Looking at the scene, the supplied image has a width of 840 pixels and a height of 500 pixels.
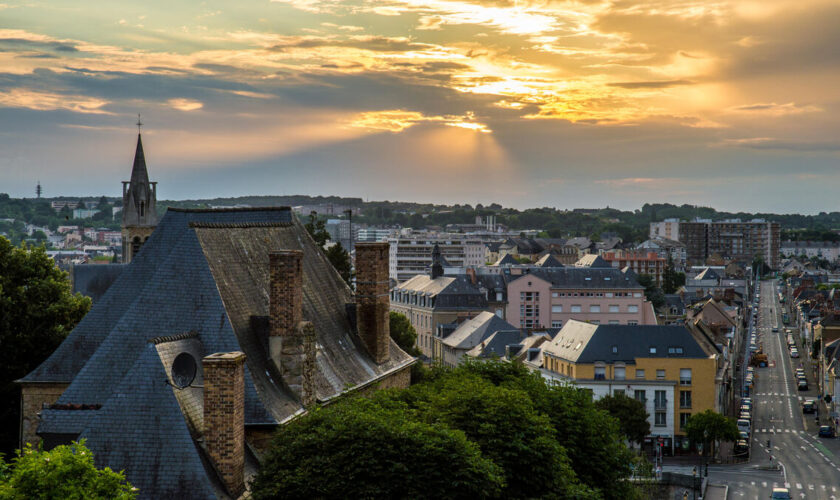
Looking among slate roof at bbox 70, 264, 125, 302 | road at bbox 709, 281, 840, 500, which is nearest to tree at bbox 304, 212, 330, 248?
slate roof at bbox 70, 264, 125, 302

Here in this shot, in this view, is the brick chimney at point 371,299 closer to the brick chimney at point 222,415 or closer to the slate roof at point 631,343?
the brick chimney at point 222,415

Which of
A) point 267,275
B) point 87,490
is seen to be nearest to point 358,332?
point 267,275

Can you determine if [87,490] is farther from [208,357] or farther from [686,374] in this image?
[686,374]

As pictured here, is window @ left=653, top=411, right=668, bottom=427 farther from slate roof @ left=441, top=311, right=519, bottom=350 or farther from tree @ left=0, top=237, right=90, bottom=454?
tree @ left=0, top=237, right=90, bottom=454

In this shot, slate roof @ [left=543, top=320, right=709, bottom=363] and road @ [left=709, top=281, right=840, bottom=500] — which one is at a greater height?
slate roof @ [left=543, top=320, right=709, bottom=363]

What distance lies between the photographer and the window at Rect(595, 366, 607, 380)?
80.5 metres

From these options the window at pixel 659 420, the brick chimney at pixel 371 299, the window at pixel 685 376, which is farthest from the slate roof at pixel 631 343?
the brick chimney at pixel 371 299

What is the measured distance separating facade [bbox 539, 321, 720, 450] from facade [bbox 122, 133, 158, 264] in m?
41.0

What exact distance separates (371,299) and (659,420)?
48687mm

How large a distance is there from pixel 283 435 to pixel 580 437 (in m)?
13.6

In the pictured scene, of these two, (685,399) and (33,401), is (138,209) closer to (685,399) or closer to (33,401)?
(685,399)

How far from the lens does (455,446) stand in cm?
2492

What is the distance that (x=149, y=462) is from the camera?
76.9 ft

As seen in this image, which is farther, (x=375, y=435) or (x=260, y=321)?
(x=260, y=321)
